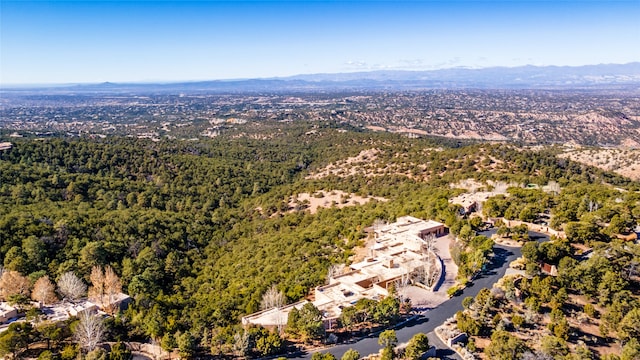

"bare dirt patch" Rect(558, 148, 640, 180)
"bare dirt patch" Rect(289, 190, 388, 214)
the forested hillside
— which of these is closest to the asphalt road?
the forested hillside

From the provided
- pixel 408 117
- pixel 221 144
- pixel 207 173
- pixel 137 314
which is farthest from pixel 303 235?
pixel 408 117

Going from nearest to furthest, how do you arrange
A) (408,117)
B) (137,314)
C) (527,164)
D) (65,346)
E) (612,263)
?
1. (65,346)
2. (137,314)
3. (612,263)
4. (527,164)
5. (408,117)

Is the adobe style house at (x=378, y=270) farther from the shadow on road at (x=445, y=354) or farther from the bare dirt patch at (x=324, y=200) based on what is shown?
the bare dirt patch at (x=324, y=200)

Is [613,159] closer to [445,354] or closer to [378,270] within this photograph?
[378,270]

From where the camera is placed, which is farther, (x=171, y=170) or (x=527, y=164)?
(x=171, y=170)

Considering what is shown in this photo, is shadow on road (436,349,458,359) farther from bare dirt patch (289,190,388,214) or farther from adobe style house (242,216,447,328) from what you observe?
bare dirt patch (289,190,388,214)

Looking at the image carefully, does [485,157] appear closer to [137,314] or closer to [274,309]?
[274,309]

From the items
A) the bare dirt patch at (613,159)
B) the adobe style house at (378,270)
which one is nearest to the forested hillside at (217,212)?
the adobe style house at (378,270)
